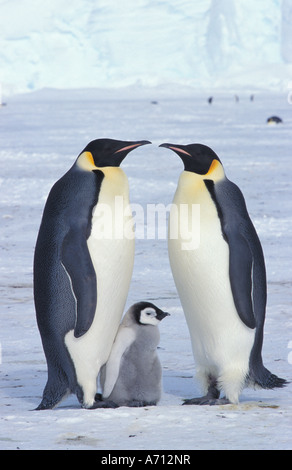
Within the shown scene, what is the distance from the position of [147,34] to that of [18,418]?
45.1 m

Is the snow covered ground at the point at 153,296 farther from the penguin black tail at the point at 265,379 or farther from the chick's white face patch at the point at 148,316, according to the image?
the chick's white face patch at the point at 148,316

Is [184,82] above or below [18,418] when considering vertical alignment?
above

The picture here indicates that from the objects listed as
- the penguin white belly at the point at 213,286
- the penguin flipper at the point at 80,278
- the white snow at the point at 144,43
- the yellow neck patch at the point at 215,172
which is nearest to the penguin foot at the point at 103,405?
the penguin flipper at the point at 80,278

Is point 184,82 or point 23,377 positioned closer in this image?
point 23,377

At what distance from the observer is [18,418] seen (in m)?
2.41

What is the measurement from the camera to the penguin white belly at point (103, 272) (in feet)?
9.02

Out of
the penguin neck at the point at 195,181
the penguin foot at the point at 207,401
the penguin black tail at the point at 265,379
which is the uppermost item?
the penguin neck at the point at 195,181

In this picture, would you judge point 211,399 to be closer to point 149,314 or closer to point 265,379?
point 265,379

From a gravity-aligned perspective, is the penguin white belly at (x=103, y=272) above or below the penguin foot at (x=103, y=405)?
above

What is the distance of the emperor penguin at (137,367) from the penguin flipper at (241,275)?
0.27 m

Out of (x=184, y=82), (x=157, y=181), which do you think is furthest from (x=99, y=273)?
(x=184, y=82)

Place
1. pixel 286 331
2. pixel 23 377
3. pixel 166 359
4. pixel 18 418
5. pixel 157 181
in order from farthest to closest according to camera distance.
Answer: pixel 157 181, pixel 286 331, pixel 166 359, pixel 23 377, pixel 18 418

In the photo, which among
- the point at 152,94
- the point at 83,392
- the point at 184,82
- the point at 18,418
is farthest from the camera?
the point at 184,82

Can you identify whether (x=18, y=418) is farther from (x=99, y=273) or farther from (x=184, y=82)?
(x=184, y=82)
